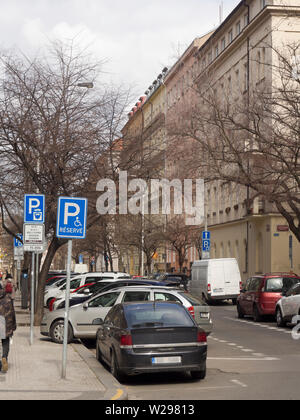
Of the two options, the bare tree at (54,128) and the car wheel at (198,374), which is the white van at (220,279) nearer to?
the bare tree at (54,128)

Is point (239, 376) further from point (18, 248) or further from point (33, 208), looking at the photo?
point (18, 248)

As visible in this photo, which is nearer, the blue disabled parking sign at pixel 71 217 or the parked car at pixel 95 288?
the blue disabled parking sign at pixel 71 217

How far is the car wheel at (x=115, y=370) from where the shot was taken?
13023 millimetres

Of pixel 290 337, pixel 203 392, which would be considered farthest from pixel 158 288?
pixel 203 392

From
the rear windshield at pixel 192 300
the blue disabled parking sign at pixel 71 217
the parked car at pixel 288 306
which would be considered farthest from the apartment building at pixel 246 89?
the blue disabled parking sign at pixel 71 217

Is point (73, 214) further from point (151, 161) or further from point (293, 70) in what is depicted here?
point (293, 70)

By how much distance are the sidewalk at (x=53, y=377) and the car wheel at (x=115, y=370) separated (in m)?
0.10

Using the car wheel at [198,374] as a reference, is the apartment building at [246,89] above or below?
above

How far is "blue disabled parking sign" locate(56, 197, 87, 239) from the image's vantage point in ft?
43.5

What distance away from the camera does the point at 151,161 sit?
26.0 meters

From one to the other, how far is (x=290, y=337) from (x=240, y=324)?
5.71m

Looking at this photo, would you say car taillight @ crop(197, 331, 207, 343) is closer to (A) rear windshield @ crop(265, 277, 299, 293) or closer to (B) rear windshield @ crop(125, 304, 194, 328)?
(B) rear windshield @ crop(125, 304, 194, 328)

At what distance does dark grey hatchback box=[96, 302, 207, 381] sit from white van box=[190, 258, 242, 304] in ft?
85.6

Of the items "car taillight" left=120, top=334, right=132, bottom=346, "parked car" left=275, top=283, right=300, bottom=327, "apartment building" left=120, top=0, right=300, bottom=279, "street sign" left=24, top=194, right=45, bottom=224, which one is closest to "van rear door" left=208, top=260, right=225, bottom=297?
"apartment building" left=120, top=0, right=300, bottom=279
